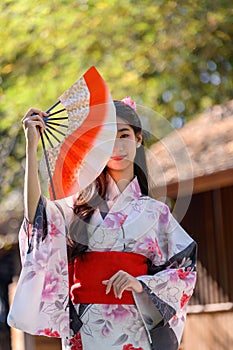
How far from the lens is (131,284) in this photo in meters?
4.32

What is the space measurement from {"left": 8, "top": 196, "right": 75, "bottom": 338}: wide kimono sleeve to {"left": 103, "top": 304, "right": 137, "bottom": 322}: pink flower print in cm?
15

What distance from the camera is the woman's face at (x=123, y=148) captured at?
4469 millimetres

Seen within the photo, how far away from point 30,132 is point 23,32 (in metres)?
6.98

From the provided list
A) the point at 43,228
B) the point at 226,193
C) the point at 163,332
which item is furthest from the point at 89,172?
the point at 226,193

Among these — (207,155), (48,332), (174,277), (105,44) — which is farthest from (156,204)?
(105,44)

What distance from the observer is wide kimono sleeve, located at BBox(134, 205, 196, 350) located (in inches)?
175

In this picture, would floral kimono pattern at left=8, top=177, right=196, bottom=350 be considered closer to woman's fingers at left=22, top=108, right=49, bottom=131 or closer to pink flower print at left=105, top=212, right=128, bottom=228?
pink flower print at left=105, top=212, right=128, bottom=228

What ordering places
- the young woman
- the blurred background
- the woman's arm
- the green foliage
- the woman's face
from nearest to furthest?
the woman's arm
the young woman
the woman's face
the blurred background
the green foliage

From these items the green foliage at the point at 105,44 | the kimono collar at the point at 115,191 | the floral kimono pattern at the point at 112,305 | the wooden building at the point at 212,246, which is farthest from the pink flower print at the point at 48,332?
the green foliage at the point at 105,44

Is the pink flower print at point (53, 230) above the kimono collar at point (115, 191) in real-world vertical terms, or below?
below

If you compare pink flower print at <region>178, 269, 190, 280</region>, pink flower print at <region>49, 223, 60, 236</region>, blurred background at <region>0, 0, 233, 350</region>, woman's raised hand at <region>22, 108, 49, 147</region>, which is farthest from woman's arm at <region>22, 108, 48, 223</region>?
blurred background at <region>0, 0, 233, 350</region>

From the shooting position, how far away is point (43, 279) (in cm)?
441

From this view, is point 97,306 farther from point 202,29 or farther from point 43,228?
point 202,29

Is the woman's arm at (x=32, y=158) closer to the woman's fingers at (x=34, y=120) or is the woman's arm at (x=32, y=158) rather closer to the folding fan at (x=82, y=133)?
the woman's fingers at (x=34, y=120)
